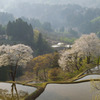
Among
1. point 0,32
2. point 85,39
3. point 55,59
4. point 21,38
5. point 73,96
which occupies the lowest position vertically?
point 73,96

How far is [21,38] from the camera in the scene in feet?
329

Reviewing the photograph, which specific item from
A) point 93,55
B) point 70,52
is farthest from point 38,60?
point 93,55

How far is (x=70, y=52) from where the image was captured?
3988 cm

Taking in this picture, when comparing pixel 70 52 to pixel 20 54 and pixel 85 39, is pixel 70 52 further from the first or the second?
pixel 20 54

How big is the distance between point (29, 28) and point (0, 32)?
23746 millimetres

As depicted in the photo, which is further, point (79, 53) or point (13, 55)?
point (79, 53)

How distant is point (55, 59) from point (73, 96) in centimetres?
3198

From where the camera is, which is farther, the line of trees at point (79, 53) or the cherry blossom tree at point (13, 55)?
the line of trees at point (79, 53)

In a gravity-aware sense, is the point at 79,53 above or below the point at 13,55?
above

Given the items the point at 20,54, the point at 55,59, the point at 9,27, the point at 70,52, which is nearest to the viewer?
the point at 20,54

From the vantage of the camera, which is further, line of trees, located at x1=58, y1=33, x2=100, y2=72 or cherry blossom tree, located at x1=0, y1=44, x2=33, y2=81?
line of trees, located at x1=58, y1=33, x2=100, y2=72

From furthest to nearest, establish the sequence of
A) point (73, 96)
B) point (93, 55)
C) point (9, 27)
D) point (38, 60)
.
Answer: point (9, 27), point (38, 60), point (93, 55), point (73, 96)

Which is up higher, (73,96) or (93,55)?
(93,55)

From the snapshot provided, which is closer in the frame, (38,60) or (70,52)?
(70,52)
